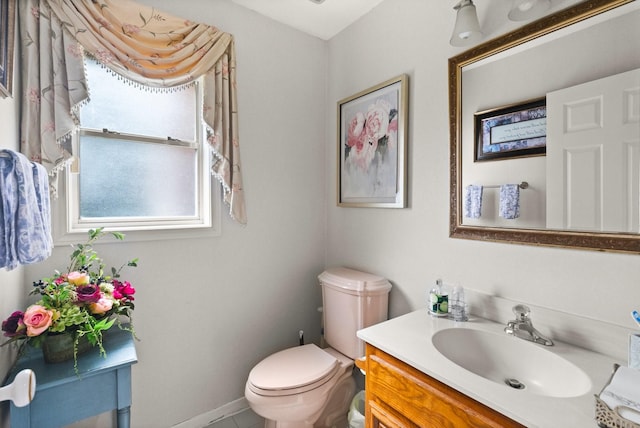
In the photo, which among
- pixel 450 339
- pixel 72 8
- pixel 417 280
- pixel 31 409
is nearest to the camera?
pixel 31 409

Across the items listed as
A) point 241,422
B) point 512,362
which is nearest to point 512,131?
point 512,362

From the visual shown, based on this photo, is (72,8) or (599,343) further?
(72,8)

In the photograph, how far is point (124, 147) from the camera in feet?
5.23

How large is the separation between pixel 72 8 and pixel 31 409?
1571 millimetres

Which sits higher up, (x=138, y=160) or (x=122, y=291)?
(x=138, y=160)

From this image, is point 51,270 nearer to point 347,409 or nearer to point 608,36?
point 347,409

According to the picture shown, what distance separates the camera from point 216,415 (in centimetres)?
177

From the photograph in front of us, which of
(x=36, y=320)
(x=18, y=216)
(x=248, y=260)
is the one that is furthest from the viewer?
(x=248, y=260)

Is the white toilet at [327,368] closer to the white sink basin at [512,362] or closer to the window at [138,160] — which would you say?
the white sink basin at [512,362]

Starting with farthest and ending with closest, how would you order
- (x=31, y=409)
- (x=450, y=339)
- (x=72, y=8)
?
1. (x=72, y=8)
2. (x=450, y=339)
3. (x=31, y=409)

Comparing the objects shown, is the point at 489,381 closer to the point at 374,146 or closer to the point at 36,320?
the point at 374,146

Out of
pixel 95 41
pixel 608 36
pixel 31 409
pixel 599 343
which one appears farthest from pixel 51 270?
pixel 608 36

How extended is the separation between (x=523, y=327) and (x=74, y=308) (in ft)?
5.36

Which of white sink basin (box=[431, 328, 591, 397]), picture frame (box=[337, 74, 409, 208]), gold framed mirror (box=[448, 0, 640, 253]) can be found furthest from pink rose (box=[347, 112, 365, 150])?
white sink basin (box=[431, 328, 591, 397])
